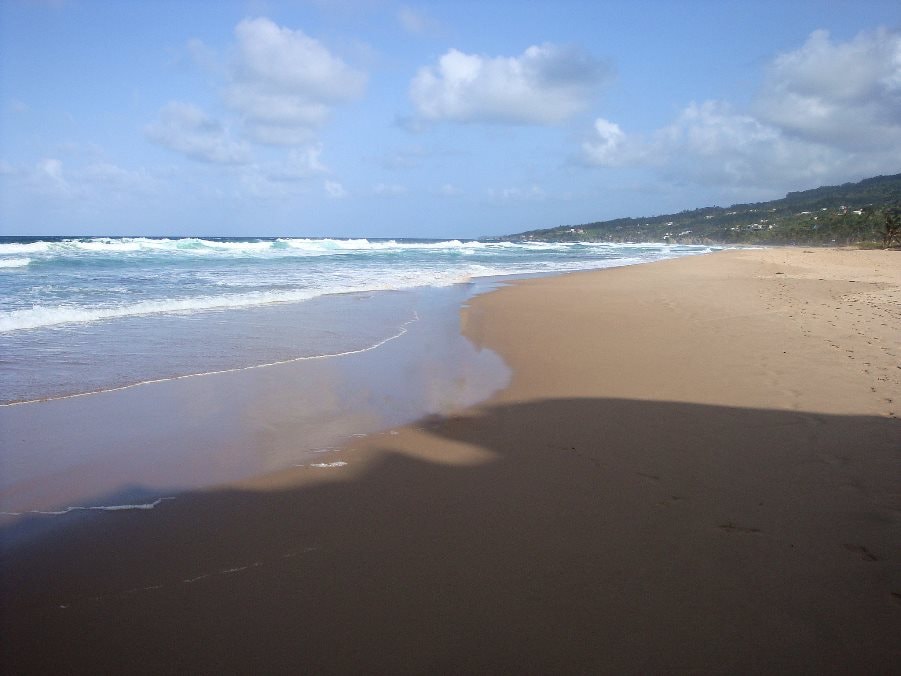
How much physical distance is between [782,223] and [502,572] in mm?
92644

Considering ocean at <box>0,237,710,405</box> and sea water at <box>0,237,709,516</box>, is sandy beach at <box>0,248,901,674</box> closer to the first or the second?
sea water at <box>0,237,709,516</box>

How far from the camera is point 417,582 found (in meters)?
2.83

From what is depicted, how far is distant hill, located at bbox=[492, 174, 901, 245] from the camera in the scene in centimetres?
5822

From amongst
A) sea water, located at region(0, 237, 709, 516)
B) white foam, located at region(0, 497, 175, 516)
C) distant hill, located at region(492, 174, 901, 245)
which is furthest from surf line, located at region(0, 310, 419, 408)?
distant hill, located at region(492, 174, 901, 245)

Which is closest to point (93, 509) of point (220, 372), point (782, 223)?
point (220, 372)

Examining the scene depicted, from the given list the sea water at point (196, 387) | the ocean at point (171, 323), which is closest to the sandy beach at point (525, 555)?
the sea water at point (196, 387)

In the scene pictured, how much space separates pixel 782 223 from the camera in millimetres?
79875

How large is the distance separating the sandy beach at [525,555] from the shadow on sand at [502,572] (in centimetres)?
1

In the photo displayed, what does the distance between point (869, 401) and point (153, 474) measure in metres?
6.48

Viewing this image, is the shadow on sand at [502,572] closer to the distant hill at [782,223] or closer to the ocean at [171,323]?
the ocean at [171,323]

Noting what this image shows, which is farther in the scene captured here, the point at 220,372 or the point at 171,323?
the point at 171,323

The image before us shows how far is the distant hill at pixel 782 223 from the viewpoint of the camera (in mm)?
58219

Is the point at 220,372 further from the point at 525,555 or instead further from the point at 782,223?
the point at 782,223

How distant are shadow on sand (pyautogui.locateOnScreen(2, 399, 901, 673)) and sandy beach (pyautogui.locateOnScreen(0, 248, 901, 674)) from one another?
0.01m
